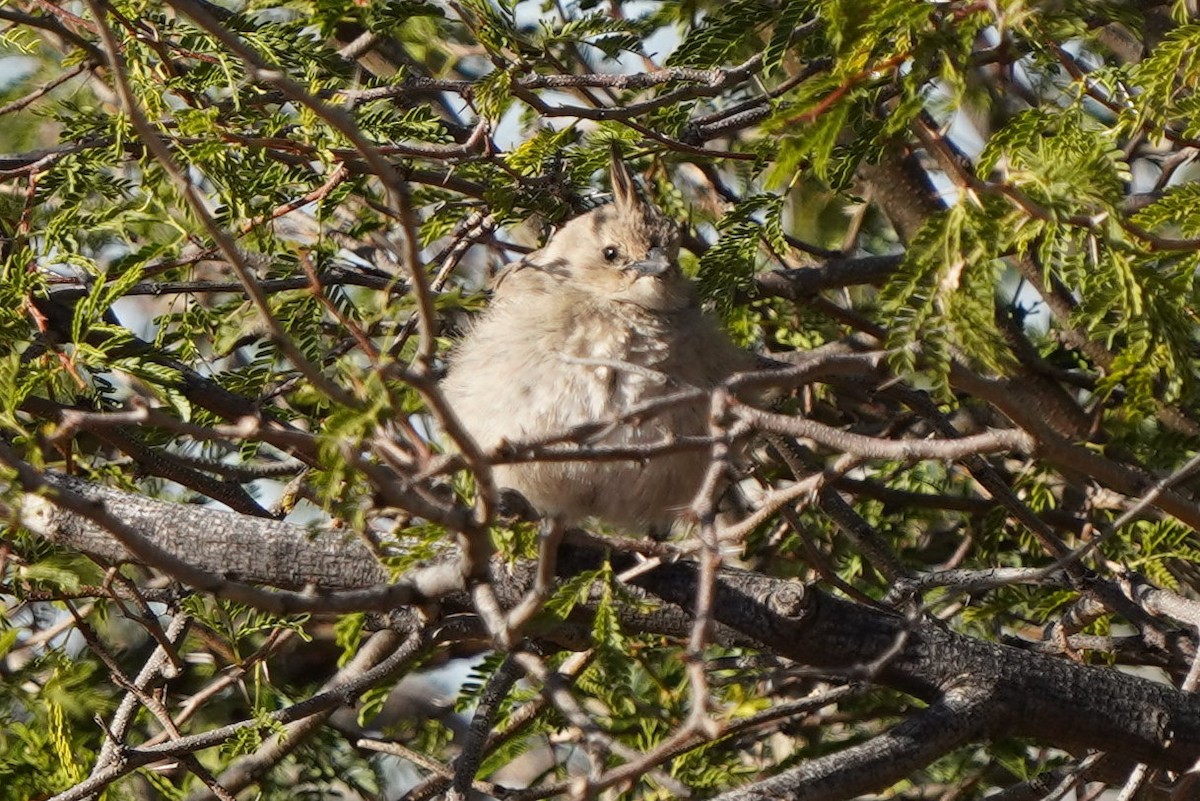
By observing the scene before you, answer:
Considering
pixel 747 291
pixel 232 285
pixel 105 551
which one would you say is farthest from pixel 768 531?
pixel 105 551

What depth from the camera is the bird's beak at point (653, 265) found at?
16.5 ft

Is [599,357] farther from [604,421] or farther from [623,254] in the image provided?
[604,421]

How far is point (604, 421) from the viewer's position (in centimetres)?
249

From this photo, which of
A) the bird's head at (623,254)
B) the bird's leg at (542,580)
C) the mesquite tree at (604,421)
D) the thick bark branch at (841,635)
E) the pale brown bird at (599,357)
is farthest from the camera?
the bird's head at (623,254)

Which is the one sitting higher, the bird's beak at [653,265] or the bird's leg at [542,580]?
the bird's beak at [653,265]

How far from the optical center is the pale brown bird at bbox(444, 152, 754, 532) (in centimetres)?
446

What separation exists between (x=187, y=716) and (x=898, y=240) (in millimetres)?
3224

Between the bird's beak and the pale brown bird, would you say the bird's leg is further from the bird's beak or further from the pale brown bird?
the bird's beak

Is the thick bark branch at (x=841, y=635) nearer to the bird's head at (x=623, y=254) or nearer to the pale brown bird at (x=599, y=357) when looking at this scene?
the pale brown bird at (x=599, y=357)

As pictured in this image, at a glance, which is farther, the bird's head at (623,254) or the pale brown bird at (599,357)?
the bird's head at (623,254)

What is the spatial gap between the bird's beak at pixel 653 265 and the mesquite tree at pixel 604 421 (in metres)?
0.32

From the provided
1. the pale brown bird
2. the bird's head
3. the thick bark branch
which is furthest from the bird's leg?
the bird's head

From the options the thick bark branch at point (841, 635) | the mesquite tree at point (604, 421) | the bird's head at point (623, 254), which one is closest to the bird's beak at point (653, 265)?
the bird's head at point (623, 254)

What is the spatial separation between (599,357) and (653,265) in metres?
0.59
